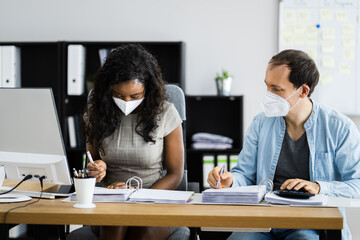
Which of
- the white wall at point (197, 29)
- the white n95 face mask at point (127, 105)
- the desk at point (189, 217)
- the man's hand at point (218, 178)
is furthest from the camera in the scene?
the white wall at point (197, 29)

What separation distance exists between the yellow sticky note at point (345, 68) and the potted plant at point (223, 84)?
2.66 ft

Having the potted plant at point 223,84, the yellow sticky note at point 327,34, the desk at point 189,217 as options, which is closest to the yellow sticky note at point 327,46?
the yellow sticky note at point 327,34

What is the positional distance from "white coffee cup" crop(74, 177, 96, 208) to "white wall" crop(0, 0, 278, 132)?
90.9 inches

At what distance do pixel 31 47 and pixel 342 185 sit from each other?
9.26ft

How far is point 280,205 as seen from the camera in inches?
60.1

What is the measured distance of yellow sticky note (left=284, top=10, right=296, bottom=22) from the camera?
11.8 ft

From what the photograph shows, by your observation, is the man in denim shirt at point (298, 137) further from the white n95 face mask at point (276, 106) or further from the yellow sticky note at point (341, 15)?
→ the yellow sticky note at point (341, 15)

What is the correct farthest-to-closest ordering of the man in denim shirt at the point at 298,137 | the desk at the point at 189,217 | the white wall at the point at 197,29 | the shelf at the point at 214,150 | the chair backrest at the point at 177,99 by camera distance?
the white wall at the point at 197,29
the shelf at the point at 214,150
the chair backrest at the point at 177,99
the man in denim shirt at the point at 298,137
the desk at the point at 189,217

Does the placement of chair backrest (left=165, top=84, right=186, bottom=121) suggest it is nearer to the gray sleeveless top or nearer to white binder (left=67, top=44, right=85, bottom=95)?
the gray sleeveless top

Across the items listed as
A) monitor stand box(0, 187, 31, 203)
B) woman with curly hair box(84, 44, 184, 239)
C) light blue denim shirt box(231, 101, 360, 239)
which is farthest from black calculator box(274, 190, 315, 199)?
monitor stand box(0, 187, 31, 203)

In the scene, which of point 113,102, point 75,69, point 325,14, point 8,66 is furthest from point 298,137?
point 8,66

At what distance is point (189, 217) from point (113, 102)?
847mm

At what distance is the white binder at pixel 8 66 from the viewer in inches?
140

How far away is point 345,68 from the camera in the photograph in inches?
141
